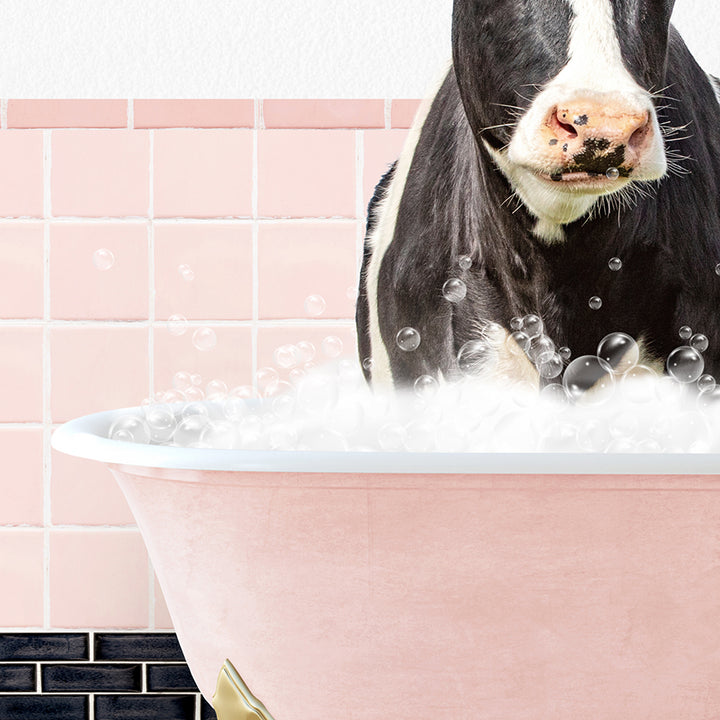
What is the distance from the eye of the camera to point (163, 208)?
1.24 meters

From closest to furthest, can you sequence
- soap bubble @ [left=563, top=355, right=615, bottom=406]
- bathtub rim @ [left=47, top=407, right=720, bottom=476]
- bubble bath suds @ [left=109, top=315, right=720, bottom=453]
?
bathtub rim @ [left=47, top=407, right=720, bottom=476], bubble bath suds @ [left=109, top=315, right=720, bottom=453], soap bubble @ [left=563, top=355, right=615, bottom=406]

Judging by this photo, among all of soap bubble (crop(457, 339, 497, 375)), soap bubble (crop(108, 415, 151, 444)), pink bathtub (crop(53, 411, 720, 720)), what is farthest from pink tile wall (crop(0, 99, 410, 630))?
pink bathtub (crop(53, 411, 720, 720))

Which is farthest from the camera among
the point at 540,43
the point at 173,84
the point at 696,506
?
the point at 173,84

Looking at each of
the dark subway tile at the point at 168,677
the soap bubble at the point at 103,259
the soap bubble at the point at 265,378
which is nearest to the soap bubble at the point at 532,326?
the soap bubble at the point at 265,378

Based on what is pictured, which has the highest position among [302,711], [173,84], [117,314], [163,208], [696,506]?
[173,84]

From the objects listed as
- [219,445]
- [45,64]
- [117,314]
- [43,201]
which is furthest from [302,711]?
[45,64]

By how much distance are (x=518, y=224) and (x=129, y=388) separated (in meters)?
0.61

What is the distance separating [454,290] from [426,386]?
0.13 m

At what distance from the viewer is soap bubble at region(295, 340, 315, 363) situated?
122 centimetres

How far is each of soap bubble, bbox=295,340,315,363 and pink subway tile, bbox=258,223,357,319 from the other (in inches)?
1.7

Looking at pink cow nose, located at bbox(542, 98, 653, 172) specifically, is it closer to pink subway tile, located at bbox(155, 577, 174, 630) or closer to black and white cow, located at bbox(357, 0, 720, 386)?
black and white cow, located at bbox(357, 0, 720, 386)

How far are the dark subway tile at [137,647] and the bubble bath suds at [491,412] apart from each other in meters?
0.40

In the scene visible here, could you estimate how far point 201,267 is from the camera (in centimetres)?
124

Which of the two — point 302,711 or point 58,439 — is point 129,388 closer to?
point 58,439
